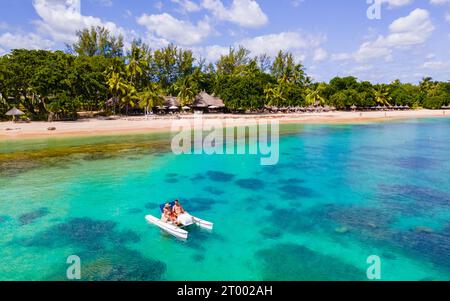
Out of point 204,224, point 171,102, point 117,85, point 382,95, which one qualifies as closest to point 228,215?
point 204,224

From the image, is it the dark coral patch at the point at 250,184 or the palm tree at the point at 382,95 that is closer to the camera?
the dark coral patch at the point at 250,184

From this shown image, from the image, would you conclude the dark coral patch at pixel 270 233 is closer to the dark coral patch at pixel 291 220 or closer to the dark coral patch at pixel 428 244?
the dark coral patch at pixel 291 220

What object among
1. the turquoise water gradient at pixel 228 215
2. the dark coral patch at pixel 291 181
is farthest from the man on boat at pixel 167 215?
the dark coral patch at pixel 291 181

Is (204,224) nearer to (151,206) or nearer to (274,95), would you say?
(151,206)

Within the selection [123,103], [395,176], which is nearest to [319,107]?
[123,103]
